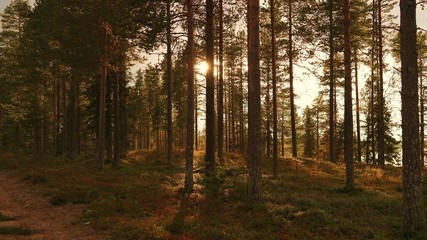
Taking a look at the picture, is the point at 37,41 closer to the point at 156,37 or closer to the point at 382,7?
the point at 156,37

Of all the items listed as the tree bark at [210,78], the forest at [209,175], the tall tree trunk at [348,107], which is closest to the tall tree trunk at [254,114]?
the forest at [209,175]

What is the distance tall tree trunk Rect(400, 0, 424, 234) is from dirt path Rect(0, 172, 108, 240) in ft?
26.3

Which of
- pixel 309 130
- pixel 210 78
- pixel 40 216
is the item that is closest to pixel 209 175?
pixel 210 78

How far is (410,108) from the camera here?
906 cm

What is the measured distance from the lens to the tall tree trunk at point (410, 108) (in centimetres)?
902

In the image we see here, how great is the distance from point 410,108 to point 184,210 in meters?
7.19

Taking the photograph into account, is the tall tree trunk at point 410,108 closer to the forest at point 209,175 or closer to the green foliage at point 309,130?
the forest at point 209,175

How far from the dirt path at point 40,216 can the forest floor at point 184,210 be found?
0.03 meters

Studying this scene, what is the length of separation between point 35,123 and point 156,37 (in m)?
31.6

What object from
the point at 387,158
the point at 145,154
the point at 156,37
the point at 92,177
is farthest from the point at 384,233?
the point at 387,158

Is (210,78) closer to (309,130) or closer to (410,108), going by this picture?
(410,108)

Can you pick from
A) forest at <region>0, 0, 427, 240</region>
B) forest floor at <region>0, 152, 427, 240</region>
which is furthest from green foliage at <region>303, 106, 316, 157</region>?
forest floor at <region>0, 152, 427, 240</region>

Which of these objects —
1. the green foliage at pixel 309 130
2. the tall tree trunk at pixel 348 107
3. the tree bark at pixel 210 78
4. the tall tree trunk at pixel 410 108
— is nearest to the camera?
the tall tree trunk at pixel 410 108

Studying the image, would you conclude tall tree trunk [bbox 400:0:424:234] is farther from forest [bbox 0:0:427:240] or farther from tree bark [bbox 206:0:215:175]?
tree bark [bbox 206:0:215:175]
